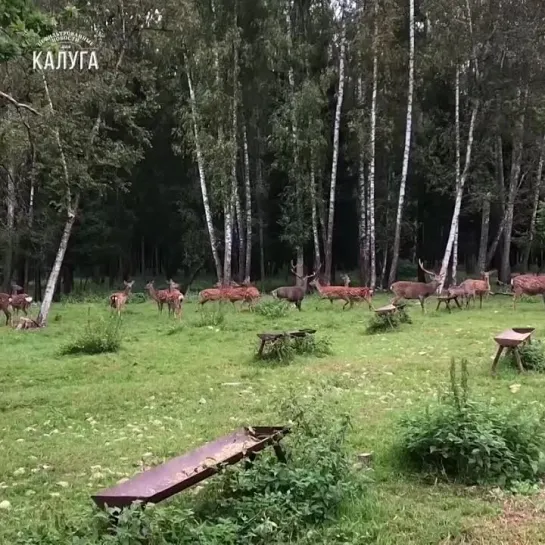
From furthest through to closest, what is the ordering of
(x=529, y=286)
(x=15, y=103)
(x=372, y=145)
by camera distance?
1. (x=372, y=145)
2. (x=529, y=286)
3. (x=15, y=103)

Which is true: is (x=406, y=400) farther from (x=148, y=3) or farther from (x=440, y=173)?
(x=440, y=173)

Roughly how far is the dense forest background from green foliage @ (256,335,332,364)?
836 cm

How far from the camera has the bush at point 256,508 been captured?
150 inches

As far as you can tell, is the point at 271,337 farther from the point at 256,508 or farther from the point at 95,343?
the point at 256,508

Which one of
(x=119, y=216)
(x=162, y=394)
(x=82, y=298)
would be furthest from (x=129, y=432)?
(x=119, y=216)

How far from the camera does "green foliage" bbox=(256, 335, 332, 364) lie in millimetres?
10578

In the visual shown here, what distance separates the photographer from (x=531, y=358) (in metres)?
9.40

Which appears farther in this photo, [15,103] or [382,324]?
[382,324]

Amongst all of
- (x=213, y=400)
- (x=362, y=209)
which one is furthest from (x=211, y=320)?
(x=362, y=209)

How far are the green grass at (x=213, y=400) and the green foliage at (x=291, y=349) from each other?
0.64 feet

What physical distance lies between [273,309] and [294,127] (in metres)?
9.88

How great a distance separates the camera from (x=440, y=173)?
84.9 ft

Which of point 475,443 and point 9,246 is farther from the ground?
point 9,246

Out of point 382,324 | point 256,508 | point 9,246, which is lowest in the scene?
point 382,324
